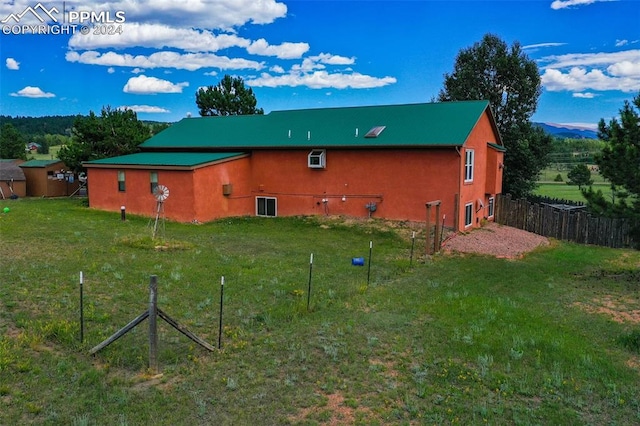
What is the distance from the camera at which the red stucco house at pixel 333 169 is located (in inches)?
826

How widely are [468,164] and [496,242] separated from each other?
407cm

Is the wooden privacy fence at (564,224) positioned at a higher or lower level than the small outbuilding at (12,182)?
lower

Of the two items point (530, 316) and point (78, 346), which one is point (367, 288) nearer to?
point (530, 316)

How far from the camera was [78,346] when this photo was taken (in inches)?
286

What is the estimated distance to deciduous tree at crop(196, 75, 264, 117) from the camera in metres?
48.8

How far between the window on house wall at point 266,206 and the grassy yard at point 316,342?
390 inches

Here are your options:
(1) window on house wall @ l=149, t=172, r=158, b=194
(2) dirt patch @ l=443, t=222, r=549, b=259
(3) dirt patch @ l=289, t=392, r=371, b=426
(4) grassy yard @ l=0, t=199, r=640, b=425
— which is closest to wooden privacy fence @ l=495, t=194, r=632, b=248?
(2) dirt patch @ l=443, t=222, r=549, b=259

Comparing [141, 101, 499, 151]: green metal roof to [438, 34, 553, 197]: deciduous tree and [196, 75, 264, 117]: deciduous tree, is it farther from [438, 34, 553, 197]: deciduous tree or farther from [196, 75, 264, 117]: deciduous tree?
[196, 75, 264, 117]: deciduous tree

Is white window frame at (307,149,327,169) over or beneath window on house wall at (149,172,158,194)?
over

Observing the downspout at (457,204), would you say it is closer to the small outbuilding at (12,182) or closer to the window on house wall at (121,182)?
the window on house wall at (121,182)

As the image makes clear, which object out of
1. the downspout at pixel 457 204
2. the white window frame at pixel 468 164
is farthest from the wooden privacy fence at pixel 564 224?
the downspout at pixel 457 204

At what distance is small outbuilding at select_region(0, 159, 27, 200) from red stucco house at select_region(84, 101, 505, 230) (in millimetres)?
12381

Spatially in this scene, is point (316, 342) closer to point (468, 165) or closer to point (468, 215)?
point (468, 165)

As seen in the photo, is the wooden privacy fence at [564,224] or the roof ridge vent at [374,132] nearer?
the wooden privacy fence at [564,224]
